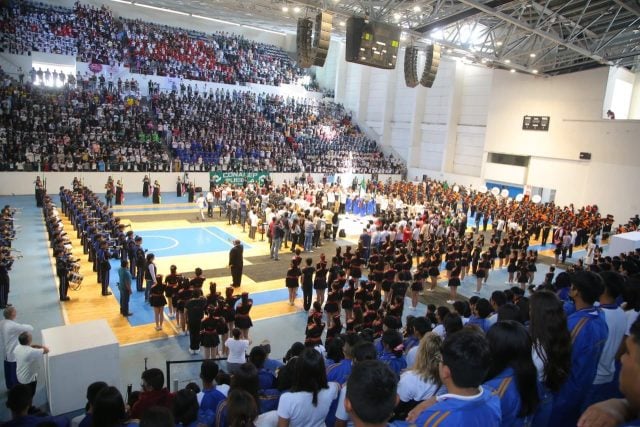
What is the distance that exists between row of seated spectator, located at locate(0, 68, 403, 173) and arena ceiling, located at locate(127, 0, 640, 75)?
8028mm

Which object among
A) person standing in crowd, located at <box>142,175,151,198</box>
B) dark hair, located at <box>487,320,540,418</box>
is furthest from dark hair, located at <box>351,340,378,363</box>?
person standing in crowd, located at <box>142,175,151,198</box>

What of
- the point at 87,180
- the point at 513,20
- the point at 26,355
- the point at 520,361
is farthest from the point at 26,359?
the point at 87,180

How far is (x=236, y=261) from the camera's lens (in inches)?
484

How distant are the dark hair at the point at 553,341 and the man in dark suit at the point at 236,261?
9.67m

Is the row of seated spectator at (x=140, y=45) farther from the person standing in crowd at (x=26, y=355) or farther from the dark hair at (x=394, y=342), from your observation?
the dark hair at (x=394, y=342)

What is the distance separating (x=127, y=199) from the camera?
24109 mm

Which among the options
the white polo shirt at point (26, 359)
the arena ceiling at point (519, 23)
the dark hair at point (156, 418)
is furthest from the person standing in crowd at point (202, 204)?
the dark hair at point (156, 418)

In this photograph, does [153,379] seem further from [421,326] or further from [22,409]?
[421,326]

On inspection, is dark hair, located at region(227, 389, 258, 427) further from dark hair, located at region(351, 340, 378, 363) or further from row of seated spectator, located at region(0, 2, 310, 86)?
row of seated spectator, located at region(0, 2, 310, 86)

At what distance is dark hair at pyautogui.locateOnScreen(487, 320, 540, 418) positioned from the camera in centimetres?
278

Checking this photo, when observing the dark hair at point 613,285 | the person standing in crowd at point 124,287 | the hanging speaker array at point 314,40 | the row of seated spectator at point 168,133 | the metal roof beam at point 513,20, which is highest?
the metal roof beam at point 513,20

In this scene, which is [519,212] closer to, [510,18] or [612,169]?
[612,169]

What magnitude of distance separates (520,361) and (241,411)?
2.07 m

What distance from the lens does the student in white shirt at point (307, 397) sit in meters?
3.54
